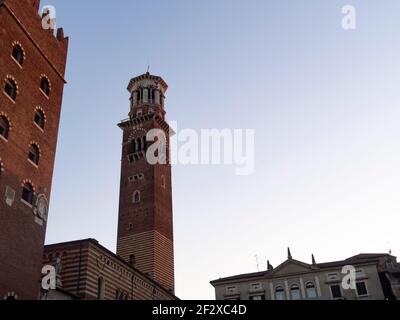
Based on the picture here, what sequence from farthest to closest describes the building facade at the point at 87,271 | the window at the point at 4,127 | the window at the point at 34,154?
1. the building facade at the point at 87,271
2. the window at the point at 34,154
3. the window at the point at 4,127

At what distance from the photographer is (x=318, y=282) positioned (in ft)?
157

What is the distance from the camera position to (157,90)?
61.9 meters

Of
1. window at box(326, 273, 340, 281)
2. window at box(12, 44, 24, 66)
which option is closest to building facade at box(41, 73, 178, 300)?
window at box(12, 44, 24, 66)

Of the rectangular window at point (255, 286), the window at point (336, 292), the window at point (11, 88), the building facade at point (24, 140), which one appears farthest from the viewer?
the rectangular window at point (255, 286)

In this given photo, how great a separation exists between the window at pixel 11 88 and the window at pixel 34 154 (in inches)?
122

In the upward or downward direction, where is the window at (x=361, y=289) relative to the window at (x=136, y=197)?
downward

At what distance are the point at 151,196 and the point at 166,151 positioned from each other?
8.15m

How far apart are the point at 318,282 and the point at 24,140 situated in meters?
34.8

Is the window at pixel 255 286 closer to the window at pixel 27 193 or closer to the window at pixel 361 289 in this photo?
the window at pixel 361 289

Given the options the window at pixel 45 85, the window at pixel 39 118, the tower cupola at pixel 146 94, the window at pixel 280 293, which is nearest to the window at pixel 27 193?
the window at pixel 39 118

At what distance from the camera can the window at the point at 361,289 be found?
4563 cm

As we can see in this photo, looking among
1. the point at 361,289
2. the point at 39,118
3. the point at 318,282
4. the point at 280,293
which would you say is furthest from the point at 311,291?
the point at 39,118

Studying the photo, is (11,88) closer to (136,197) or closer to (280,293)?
(136,197)
